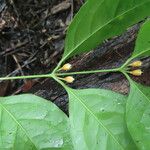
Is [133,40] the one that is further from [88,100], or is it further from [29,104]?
→ [29,104]

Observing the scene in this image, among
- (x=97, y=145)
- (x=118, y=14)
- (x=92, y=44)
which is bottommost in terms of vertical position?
(x=97, y=145)

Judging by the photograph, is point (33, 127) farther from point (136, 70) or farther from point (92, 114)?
point (136, 70)

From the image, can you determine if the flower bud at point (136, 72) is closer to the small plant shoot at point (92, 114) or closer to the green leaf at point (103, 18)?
the small plant shoot at point (92, 114)

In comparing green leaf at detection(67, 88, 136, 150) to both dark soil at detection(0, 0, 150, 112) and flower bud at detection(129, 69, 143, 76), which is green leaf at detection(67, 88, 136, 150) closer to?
flower bud at detection(129, 69, 143, 76)

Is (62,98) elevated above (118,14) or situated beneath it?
situated beneath

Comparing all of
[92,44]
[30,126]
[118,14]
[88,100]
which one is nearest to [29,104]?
[30,126]

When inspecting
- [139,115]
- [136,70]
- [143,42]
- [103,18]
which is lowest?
[139,115]

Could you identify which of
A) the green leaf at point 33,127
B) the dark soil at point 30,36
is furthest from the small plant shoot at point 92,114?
the dark soil at point 30,36

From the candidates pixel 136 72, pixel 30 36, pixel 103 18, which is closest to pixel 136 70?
pixel 136 72
